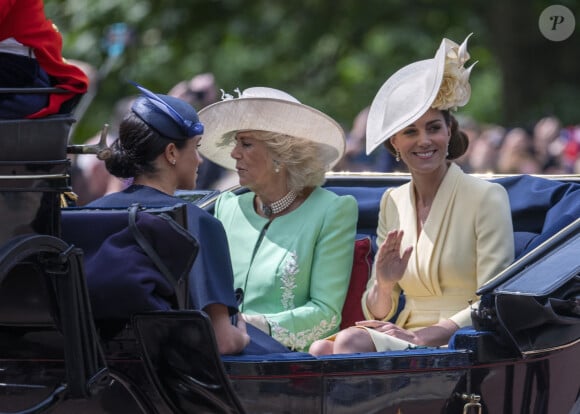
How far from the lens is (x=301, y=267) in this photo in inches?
188

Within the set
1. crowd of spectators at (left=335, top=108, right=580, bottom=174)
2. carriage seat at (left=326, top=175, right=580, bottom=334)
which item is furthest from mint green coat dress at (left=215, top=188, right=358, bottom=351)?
crowd of spectators at (left=335, top=108, right=580, bottom=174)

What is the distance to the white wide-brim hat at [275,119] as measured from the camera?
488 cm

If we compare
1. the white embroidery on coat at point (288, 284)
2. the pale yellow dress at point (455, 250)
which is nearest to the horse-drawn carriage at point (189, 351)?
the pale yellow dress at point (455, 250)

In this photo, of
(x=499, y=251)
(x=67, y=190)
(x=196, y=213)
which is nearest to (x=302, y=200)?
(x=499, y=251)

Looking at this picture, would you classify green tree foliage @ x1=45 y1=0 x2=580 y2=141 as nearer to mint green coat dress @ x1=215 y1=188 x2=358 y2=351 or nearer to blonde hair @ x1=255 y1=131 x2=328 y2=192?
blonde hair @ x1=255 y1=131 x2=328 y2=192

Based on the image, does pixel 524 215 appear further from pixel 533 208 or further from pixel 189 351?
pixel 189 351

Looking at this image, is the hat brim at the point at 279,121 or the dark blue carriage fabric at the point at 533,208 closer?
the dark blue carriage fabric at the point at 533,208

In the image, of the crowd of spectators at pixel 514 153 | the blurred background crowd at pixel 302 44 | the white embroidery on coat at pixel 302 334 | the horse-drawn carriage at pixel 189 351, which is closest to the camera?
the horse-drawn carriage at pixel 189 351

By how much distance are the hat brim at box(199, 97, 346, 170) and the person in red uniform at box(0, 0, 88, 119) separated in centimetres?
127

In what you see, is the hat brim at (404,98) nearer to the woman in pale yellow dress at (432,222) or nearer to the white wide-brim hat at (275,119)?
the woman in pale yellow dress at (432,222)

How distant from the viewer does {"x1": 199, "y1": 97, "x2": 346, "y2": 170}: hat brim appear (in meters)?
4.88

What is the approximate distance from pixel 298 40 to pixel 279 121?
981 centimetres

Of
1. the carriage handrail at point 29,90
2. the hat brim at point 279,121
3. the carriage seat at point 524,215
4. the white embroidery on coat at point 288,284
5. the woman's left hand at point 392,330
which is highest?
the carriage handrail at point 29,90

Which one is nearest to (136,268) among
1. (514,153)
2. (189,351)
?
(189,351)
